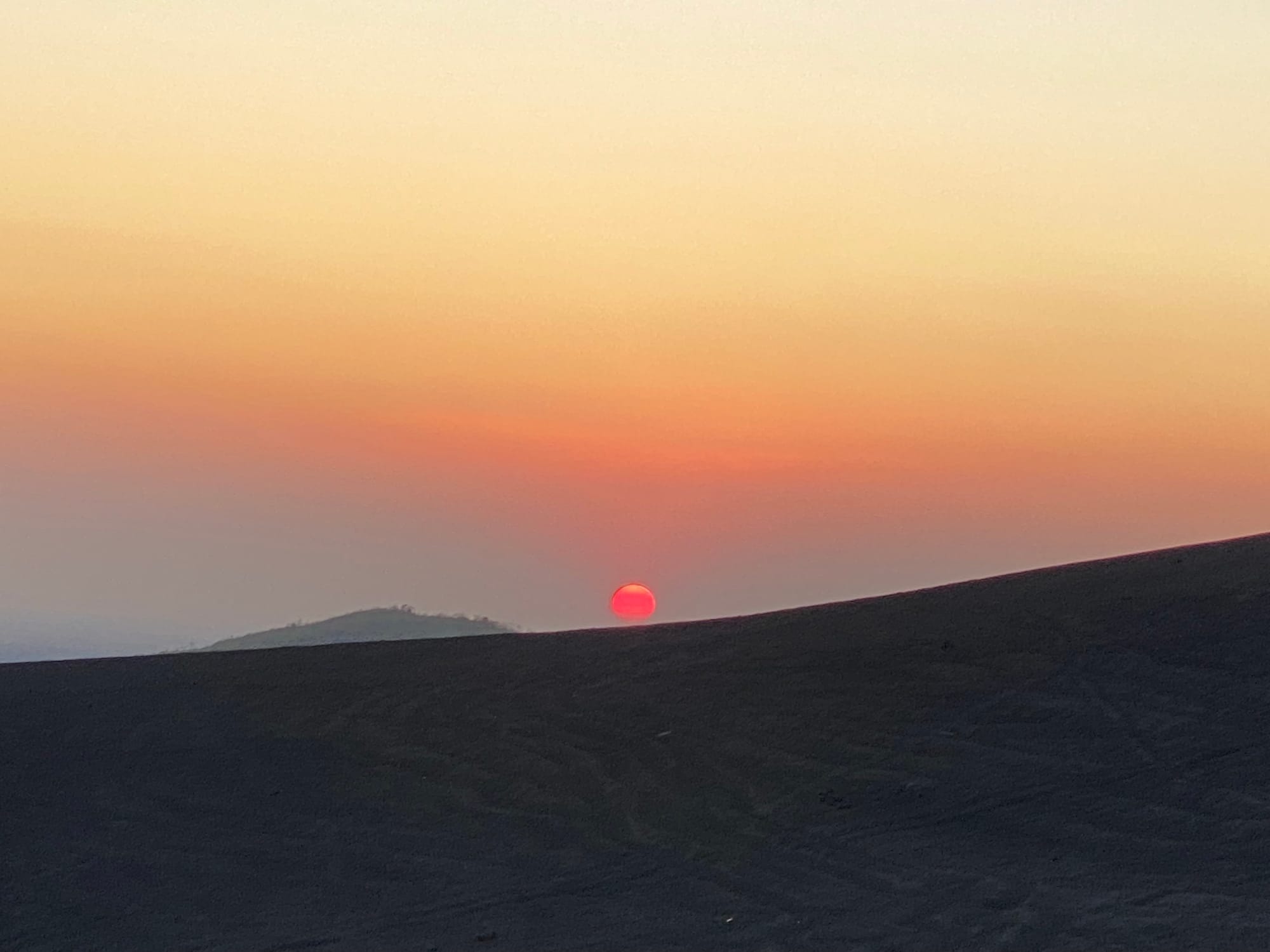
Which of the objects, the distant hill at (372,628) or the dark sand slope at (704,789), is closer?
the dark sand slope at (704,789)

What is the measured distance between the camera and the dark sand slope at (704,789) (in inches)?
464

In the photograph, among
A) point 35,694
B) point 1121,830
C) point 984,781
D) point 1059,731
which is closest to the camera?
point 1121,830

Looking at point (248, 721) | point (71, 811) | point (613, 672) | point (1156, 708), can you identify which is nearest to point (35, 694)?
point (248, 721)

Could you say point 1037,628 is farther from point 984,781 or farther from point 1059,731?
point 984,781

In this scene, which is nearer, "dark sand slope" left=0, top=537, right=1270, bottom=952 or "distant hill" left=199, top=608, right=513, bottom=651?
"dark sand slope" left=0, top=537, right=1270, bottom=952

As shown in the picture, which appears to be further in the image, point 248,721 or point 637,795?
point 248,721

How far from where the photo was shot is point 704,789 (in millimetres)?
15258

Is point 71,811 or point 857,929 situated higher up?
point 71,811

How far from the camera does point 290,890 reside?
1325cm

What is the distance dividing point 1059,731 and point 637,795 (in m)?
4.64

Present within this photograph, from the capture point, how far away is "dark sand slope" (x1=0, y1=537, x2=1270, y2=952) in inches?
464

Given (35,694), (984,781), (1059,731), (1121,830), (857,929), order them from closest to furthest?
(857,929) → (1121,830) → (984,781) → (1059,731) → (35,694)

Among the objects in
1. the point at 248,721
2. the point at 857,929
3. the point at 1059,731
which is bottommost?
the point at 857,929

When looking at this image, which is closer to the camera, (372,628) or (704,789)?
(704,789)
